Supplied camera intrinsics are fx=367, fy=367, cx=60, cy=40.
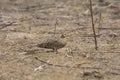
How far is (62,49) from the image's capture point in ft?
20.0

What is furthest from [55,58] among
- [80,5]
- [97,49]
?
[80,5]

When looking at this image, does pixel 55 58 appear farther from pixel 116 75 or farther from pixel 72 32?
pixel 72 32

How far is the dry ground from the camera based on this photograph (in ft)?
16.7

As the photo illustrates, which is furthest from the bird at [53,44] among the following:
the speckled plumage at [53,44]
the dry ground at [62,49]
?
the dry ground at [62,49]

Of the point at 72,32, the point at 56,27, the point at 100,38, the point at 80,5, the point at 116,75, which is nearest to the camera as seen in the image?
the point at 116,75

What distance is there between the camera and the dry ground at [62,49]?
5078mm

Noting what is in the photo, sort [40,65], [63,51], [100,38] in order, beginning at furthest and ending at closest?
[100,38] → [63,51] → [40,65]

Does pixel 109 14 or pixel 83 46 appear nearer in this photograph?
pixel 83 46

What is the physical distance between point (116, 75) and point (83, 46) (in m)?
1.49

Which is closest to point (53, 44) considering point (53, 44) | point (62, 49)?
point (53, 44)

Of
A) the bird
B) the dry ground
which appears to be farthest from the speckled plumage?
the dry ground

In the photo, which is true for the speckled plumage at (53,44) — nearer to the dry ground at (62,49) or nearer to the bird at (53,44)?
the bird at (53,44)

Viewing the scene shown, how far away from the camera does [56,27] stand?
795 centimetres

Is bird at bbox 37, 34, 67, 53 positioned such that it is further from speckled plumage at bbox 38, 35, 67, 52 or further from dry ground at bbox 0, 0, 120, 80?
dry ground at bbox 0, 0, 120, 80
